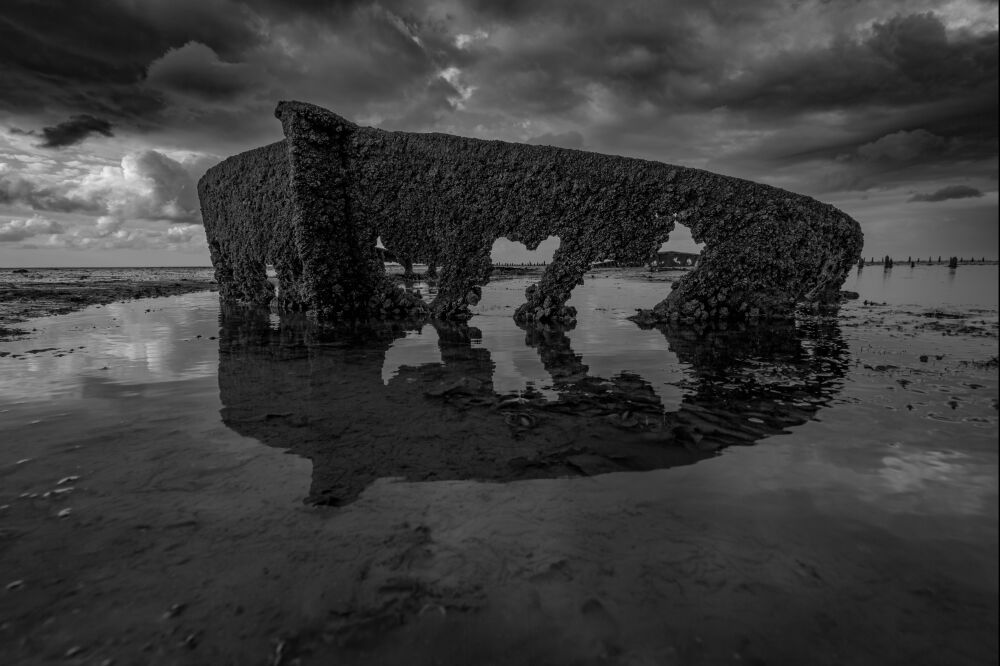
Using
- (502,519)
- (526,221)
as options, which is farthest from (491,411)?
(526,221)

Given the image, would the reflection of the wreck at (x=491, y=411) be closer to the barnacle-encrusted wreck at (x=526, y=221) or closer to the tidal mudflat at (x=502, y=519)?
the tidal mudflat at (x=502, y=519)

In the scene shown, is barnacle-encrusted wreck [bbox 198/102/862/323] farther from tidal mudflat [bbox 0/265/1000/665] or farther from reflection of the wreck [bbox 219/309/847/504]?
tidal mudflat [bbox 0/265/1000/665]

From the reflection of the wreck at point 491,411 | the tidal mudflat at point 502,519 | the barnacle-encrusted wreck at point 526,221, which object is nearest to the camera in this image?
the tidal mudflat at point 502,519

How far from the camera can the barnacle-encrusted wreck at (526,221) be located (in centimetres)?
1073

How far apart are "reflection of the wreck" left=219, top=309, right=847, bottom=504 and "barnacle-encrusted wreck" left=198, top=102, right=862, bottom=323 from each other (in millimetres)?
3473

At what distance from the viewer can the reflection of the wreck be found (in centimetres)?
347

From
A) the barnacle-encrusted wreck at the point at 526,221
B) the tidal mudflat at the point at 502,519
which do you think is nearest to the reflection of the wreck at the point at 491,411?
the tidal mudflat at the point at 502,519

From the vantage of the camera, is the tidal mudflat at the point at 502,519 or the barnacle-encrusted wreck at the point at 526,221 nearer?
the tidal mudflat at the point at 502,519

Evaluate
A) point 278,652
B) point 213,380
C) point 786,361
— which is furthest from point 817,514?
point 213,380

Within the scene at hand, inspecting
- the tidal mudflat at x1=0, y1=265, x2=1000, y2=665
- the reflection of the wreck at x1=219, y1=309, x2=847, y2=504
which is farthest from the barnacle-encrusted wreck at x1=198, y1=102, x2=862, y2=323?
the tidal mudflat at x1=0, y1=265, x2=1000, y2=665

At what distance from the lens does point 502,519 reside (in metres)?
2.72

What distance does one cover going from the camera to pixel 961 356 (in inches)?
268

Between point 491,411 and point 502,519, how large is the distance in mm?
1928

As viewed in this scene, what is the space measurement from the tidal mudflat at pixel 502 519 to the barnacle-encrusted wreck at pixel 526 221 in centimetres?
553
